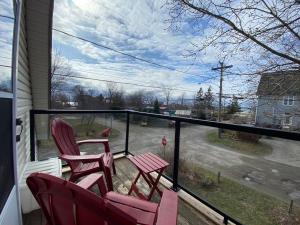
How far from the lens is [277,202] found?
301 centimetres

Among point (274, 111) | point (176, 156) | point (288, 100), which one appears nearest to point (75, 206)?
point (176, 156)

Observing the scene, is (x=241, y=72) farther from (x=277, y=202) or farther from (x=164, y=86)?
(x=164, y=86)

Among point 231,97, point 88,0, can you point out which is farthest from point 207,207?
point 88,0

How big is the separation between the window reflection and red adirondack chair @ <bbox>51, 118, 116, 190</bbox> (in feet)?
4.02

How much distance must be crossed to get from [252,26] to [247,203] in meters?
3.75

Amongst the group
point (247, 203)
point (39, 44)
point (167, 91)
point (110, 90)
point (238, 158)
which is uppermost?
point (167, 91)

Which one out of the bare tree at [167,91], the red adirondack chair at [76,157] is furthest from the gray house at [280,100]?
the bare tree at [167,91]

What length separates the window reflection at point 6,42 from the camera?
1.24m

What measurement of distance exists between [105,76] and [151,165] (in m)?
15.4

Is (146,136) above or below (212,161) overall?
above

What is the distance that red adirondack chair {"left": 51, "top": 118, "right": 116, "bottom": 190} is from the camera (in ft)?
7.86

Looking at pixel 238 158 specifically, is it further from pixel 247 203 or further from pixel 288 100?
pixel 288 100

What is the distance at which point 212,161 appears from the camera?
4109 millimetres

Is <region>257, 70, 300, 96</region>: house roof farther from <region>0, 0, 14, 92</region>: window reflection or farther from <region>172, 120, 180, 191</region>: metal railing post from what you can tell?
<region>0, 0, 14, 92</region>: window reflection
